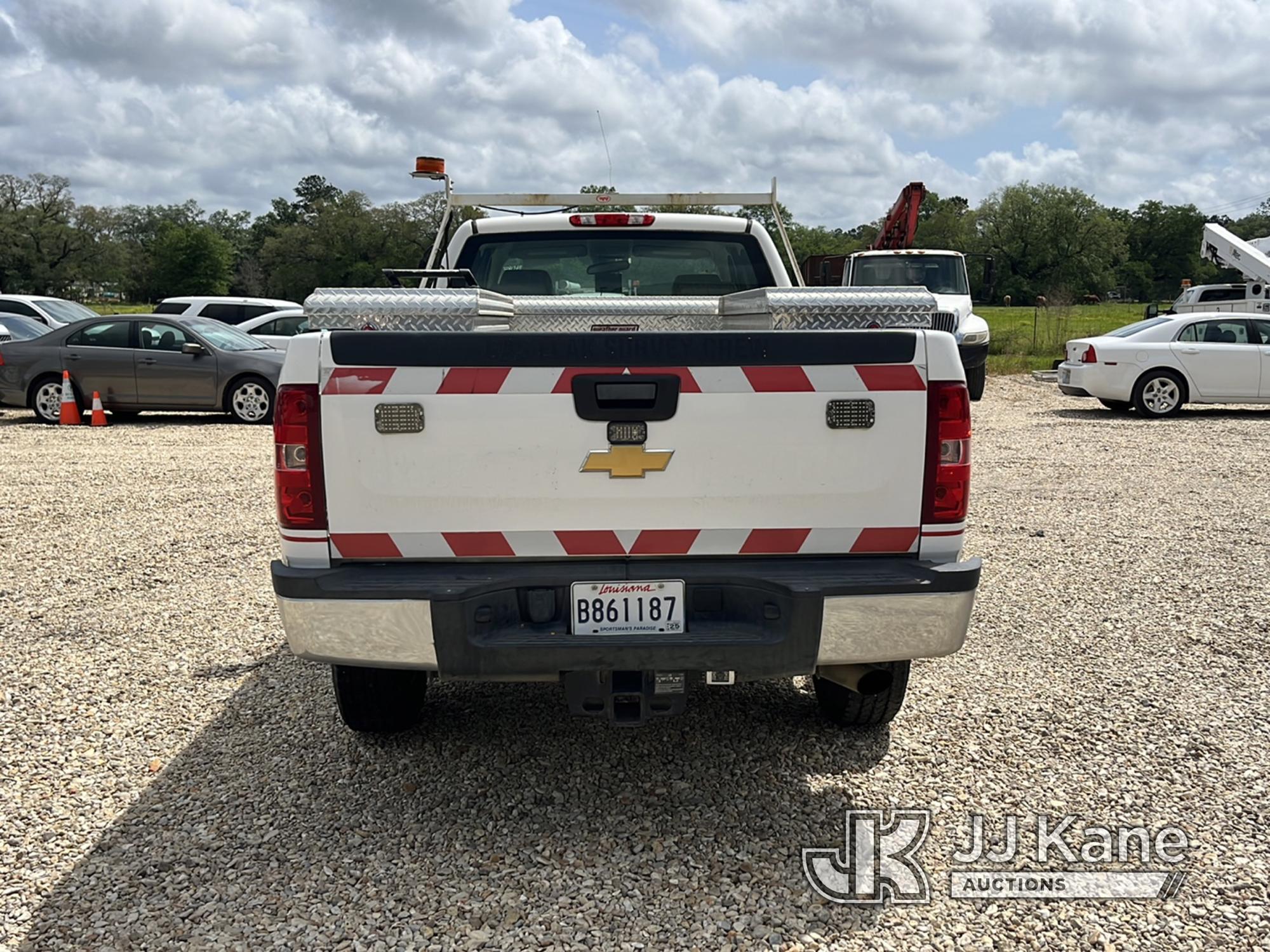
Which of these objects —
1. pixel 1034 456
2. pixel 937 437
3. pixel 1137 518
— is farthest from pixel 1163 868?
pixel 1034 456

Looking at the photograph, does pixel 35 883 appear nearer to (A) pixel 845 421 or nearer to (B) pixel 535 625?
(B) pixel 535 625

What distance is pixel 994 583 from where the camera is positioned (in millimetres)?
6207

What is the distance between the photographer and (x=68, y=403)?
1373 cm

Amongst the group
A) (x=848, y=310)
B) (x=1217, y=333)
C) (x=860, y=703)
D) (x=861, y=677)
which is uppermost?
(x=848, y=310)

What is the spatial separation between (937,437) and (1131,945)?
141 centimetres

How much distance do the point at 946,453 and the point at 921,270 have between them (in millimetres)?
14019

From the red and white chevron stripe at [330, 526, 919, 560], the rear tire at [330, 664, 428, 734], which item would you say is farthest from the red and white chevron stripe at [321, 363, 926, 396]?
the rear tire at [330, 664, 428, 734]

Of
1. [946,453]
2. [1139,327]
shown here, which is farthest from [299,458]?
[1139,327]

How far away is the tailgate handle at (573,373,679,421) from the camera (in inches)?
116

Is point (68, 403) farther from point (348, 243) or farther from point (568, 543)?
point (348, 243)

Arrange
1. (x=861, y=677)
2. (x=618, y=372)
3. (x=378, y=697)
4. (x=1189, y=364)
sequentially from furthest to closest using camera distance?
(x=1189, y=364), (x=378, y=697), (x=861, y=677), (x=618, y=372)

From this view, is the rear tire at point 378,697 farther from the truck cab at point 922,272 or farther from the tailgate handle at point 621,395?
the truck cab at point 922,272

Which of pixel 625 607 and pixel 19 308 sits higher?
pixel 19 308

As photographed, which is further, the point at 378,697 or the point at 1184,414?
the point at 1184,414
